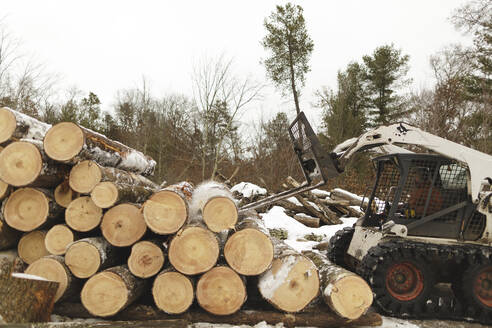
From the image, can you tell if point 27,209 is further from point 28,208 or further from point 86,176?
point 86,176

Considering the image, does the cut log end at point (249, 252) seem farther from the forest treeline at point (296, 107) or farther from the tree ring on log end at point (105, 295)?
the forest treeline at point (296, 107)

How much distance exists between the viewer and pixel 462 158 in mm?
4238

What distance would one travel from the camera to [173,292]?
326 centimetres

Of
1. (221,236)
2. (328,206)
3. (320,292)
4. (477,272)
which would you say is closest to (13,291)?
(221,236)

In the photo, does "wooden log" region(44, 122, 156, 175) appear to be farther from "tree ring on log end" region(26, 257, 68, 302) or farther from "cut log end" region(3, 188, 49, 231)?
"tree ring on log end" region(26, 257, 68, 302)

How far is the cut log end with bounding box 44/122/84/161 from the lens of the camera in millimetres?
3814

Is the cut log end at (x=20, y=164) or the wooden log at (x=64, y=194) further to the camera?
the wooden log at (x=64, y=194)

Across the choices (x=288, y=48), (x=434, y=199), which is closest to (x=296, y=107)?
(x=288, y=48)

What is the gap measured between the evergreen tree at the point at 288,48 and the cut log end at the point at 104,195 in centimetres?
1933

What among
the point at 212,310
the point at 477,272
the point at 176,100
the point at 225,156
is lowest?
the point at 212,310

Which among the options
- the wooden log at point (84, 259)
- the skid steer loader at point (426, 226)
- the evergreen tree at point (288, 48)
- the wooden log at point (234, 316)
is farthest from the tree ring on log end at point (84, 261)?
the evergreen tree at point (288, 48)

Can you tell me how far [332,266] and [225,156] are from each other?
19445 millimetres

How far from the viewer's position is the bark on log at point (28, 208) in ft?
12.9

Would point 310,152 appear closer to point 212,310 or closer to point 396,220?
point 396,220
